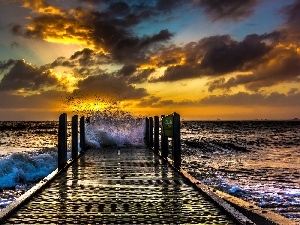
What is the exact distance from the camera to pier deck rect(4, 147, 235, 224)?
6.80 metres

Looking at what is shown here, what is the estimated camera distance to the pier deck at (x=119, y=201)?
22.3 feet

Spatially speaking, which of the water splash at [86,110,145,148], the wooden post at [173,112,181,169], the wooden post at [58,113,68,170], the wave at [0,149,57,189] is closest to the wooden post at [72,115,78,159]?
the wooden post at [58,113,68,170]

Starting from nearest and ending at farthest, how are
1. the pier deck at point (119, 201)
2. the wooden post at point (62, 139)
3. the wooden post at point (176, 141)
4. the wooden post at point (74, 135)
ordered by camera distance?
the pier deck at point (119, 201), the wooden post at point (62, 139), the wooden post at point (176, 141), the wooden post at point (74, 135)


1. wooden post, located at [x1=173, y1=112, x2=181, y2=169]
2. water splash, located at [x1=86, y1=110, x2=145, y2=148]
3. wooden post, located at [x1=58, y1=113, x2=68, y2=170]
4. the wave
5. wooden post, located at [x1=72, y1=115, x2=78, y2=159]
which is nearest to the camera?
wooden post, located at [x1=58, y1=113, x2=68, y2=170]

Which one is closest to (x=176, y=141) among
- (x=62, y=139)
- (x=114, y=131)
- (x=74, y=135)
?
(x=62, y=139)

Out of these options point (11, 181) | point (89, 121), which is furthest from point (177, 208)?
point (89, 121)

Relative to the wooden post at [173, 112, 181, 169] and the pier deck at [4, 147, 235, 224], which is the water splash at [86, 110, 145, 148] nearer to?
the wooden post at [173, 112, 181, 169]

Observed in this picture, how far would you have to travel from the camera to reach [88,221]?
6.66 meters

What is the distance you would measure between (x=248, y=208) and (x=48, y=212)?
4651 mm

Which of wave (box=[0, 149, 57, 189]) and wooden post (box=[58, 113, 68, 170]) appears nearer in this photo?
wooden post (box=[58, 113, 68, 170])

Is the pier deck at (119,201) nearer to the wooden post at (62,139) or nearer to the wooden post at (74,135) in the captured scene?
the wooden post at (62,139)

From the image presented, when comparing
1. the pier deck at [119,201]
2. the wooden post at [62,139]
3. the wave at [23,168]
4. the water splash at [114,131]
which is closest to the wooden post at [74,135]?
the wooden post at [62,139]

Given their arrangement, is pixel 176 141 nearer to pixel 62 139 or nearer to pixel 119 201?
pixel 62 139

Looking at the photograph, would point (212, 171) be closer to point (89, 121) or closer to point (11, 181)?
point (89, 121)
